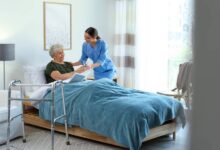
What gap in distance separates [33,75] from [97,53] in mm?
1020

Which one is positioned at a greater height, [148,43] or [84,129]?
[148,43]

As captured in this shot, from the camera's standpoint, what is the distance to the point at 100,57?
502 cm

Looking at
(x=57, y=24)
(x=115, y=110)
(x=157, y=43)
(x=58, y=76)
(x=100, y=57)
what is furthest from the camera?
(x=157, y=43)

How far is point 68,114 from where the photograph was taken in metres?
4.02

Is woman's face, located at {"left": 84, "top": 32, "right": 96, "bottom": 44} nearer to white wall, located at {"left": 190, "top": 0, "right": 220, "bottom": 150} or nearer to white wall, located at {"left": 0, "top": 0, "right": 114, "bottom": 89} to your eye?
white wall, located at {"left": 0, "top": 0, "right": 114, "bottom": 89}

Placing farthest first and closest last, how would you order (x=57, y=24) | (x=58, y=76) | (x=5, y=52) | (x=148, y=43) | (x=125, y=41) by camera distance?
1. (x=125, y=41)
2. (x=148, y=43)
3. (x=57, y=24)
4. (x=58, y=76)
5. (x=5, y=52)

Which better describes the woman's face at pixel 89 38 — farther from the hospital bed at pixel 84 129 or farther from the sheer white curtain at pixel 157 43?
the sheer white curtain at pixel 157 43

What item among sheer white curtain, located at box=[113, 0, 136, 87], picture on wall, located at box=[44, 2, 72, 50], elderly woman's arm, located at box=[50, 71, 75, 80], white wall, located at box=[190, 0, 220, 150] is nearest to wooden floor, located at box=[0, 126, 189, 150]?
elderly woman's arm, located at box=[50, 71, 75, 80]

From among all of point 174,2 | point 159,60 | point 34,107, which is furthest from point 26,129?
point 174,2

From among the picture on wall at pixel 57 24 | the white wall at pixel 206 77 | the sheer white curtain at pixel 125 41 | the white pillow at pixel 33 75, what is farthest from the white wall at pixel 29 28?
the white wall at pixel 206 77

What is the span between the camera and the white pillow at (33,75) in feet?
15.5

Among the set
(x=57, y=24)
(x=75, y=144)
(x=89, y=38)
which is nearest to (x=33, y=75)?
(x=89, y=38)

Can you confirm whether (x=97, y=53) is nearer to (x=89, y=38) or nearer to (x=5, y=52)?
(x=89, y=38)

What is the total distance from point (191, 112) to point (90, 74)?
5896 mm
